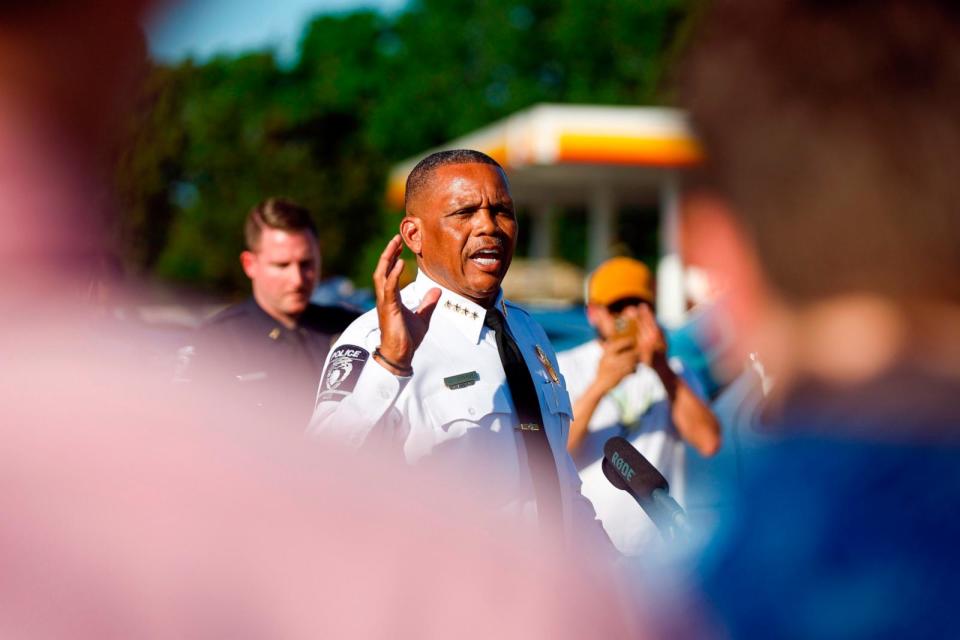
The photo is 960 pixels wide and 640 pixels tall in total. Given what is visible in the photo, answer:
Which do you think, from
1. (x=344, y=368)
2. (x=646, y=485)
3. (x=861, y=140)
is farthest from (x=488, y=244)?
(x=861, y=140)

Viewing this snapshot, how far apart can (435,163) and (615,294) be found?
2175 millimetres

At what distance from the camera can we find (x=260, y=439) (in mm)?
811

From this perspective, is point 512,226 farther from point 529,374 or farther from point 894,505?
point 894,505

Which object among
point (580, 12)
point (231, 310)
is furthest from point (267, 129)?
point (231, 310)

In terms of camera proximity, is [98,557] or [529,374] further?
[529,374]

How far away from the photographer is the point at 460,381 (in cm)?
244

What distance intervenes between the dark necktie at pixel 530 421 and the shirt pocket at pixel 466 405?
0.12 feet

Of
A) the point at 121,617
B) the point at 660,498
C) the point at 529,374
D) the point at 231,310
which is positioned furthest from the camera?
the point at 231,310

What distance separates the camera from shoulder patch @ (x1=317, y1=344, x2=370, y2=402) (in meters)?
2.12

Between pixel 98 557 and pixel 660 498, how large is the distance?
91 centimetres

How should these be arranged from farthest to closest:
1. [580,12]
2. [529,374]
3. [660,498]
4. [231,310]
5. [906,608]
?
1. [580,12]
2. [231,310]
3. [529,374]
4. [660,498]
5. [906,608]

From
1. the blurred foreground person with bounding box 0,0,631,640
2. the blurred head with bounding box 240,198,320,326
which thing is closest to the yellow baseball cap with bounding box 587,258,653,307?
the blurred head with bounding box 240,198,320,326

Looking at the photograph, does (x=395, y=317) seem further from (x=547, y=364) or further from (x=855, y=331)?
(x=855, y=331)

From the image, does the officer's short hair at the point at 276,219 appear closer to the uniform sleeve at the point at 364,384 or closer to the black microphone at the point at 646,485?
the uniform sleeve at the point at 364,384
